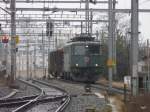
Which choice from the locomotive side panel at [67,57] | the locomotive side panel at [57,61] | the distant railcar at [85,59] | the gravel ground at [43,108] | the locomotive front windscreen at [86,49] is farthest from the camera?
the locomotive side panel at [57,61]

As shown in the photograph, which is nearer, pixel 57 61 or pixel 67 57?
pixel 67 57

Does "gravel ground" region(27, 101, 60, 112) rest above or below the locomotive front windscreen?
below

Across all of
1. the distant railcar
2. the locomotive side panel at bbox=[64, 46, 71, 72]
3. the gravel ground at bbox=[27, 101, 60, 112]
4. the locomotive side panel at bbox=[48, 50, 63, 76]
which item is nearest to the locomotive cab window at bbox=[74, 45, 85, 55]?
the distant railcar

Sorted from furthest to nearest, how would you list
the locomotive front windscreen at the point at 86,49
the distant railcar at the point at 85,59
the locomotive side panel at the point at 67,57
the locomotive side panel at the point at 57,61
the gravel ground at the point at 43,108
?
the locomotive side panel at the point at 57,61 → the locomotive side panel at the point at 67,57 → the locomotive front windscreen at the point at 86,49 → the distant railcar at the point at 85,59 → the gravel ground at the point at 43,108

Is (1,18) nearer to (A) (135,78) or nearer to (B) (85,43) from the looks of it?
(B) (85,43)

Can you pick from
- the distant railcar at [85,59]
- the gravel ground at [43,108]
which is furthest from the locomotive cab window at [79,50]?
the gravel ground at [43,108]

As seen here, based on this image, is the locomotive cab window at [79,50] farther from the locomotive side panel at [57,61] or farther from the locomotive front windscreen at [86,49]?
the locomotive side panel at [57,61]

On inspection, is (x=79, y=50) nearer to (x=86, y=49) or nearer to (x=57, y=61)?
(x=86, y=49)

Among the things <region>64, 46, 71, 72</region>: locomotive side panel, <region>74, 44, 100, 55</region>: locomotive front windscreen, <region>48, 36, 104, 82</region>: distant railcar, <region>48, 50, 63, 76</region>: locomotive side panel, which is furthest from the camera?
<region>48, 50, 63, 76</region>: locomotive side panel

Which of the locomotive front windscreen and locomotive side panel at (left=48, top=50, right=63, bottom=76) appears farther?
locomotive side panel at (left=48, top=50, right=63, bottom=76)

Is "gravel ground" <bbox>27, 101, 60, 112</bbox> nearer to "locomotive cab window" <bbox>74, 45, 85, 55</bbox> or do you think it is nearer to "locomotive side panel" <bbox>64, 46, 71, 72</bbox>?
"locomotive cab window" <bbox>74, 45, 85, 55</bbox>

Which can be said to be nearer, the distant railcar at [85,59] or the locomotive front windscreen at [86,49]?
the distant railcar at [85,59]

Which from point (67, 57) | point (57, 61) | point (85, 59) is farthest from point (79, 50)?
point (57, 61)

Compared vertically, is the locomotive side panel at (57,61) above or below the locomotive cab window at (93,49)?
below
